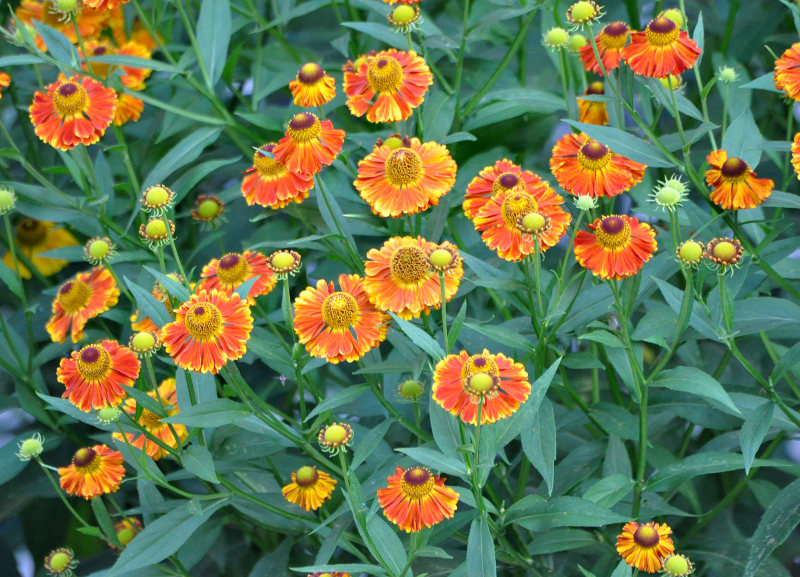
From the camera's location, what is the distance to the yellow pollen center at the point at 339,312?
106 cm

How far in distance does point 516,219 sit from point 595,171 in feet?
0.48

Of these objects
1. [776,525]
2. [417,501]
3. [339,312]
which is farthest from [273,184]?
[776,525]

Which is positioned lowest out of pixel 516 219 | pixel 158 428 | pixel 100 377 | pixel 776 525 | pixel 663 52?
pixel 776 525

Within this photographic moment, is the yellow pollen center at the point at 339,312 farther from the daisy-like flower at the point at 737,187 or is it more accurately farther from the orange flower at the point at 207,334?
the daisy-like flower at the point at 737,187

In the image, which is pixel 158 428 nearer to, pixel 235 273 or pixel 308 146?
pixel 235 273

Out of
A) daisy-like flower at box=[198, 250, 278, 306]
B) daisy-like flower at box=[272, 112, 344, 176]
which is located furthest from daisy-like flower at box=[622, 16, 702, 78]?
daisy-like flower at box=[198, 250, 278, 306]

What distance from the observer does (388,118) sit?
1.21m

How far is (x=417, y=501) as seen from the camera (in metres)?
Result: 1.01

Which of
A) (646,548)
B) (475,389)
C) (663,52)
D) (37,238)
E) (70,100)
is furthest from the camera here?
(37,238)

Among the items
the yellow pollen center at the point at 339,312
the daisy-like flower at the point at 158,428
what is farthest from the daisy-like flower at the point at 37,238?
the yellow pollen center at the point at 339,312

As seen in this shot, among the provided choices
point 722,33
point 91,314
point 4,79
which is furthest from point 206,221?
point 722,33

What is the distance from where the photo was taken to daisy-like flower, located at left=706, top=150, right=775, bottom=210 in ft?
3.64

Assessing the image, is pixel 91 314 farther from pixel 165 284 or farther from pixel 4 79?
pixel 4 79

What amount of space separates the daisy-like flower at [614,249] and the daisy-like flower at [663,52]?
19cm
